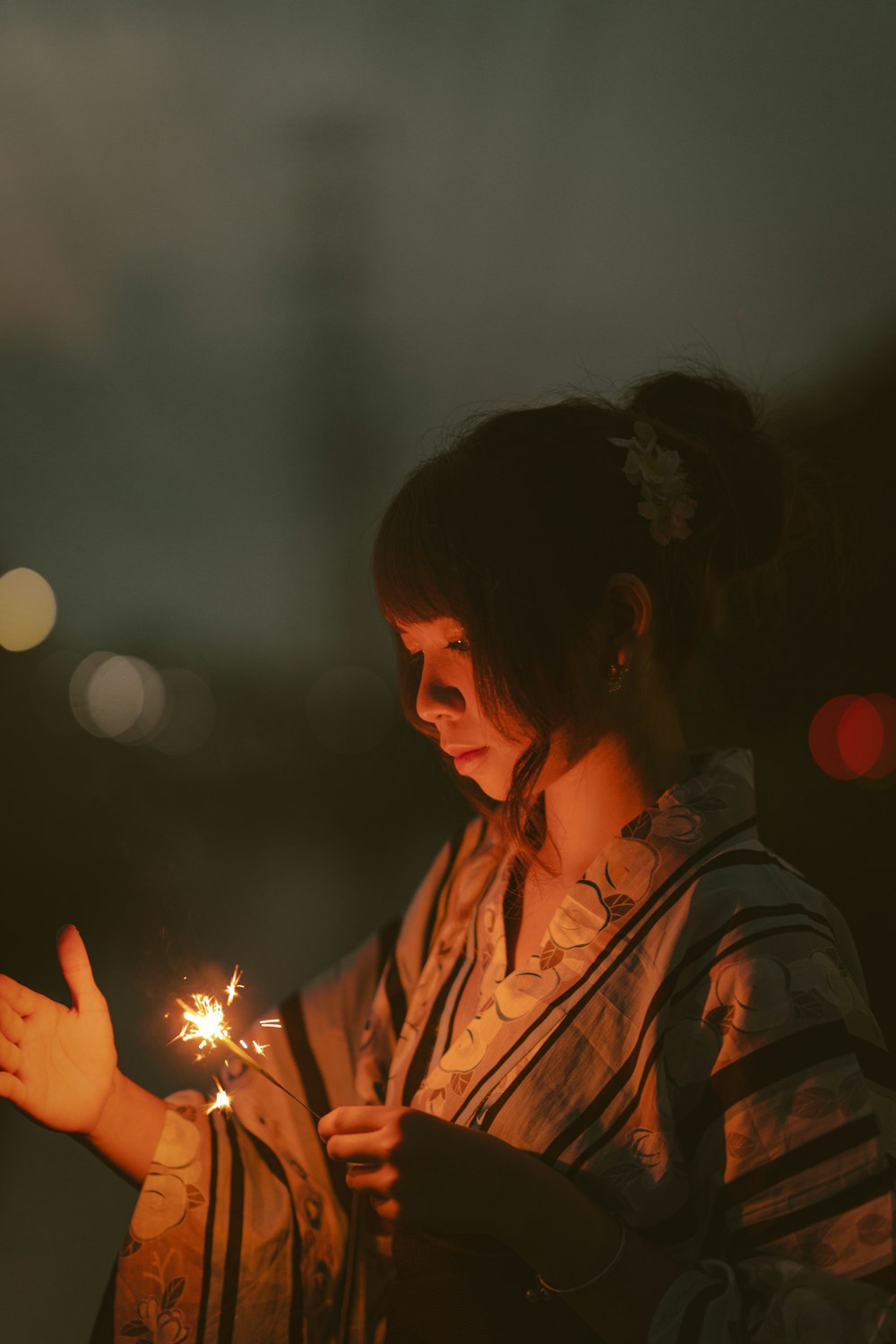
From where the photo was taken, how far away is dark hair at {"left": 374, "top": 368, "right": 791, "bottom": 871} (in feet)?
2.56

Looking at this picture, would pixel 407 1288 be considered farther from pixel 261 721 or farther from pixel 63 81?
pixel 63 81

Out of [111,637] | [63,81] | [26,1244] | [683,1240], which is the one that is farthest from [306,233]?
[26,1244]

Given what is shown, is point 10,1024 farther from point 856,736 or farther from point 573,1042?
point 856,736

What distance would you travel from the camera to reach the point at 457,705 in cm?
81

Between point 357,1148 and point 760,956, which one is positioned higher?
point 760,956

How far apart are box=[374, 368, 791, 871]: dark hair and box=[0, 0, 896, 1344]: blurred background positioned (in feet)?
0.69

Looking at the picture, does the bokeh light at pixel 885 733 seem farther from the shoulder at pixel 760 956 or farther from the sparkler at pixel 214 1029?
the sparkler at pixel 214 1029

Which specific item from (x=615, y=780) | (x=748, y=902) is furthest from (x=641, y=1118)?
(x=615, y=780)

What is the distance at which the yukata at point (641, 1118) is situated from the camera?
648 millimetres

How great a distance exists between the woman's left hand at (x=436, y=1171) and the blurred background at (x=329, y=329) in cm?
37

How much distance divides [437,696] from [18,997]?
447mm

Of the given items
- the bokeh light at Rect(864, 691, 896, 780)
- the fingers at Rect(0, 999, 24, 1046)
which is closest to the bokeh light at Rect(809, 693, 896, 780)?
A: the bokeh light at Rect(864, 691, 896, 780)

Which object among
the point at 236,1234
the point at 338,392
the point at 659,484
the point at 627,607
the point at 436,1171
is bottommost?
the point at 236,1234

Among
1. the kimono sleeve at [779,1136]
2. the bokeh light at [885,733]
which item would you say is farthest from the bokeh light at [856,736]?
the kimono sleeve at [779,1136]
